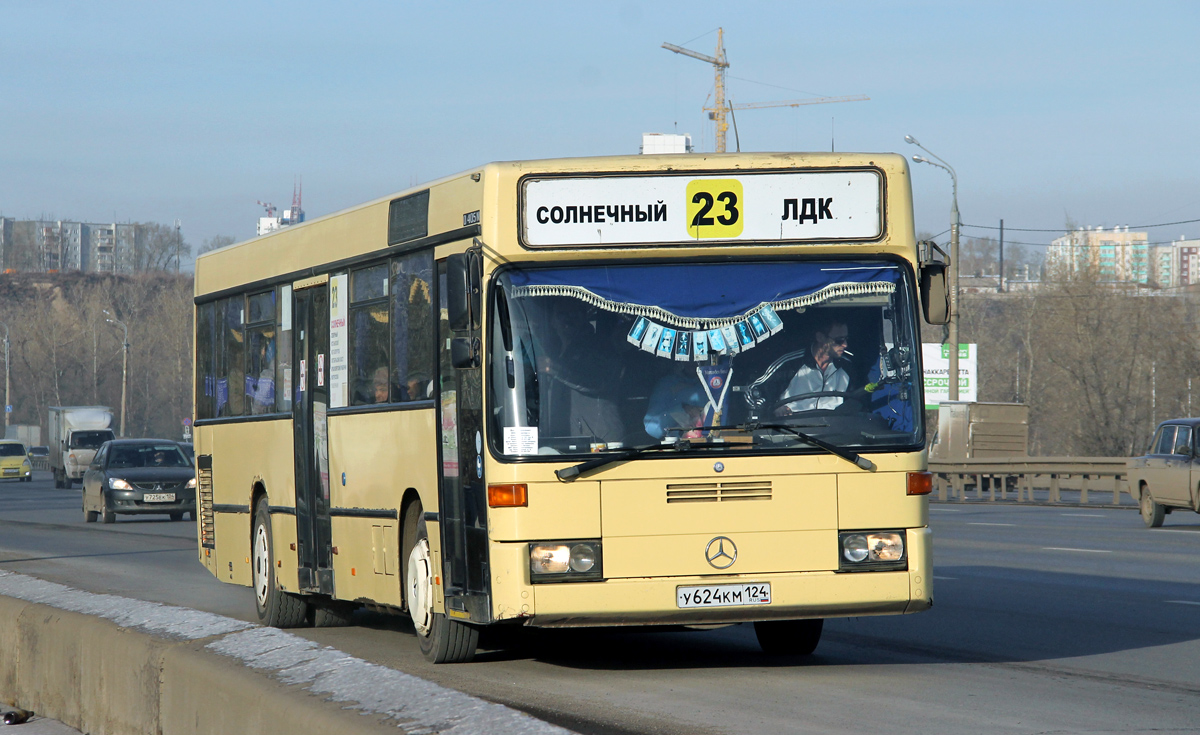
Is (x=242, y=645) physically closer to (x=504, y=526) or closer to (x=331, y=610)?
(x=504, y=526)

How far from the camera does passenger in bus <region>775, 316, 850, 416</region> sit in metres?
8.30

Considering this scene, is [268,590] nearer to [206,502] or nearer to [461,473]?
[206,502]

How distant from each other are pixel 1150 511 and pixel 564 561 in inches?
750

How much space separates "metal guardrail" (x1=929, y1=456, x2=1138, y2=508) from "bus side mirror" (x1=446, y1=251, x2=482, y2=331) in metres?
25.8

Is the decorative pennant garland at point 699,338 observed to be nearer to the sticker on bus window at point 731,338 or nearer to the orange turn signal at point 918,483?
the sticker on bus window at point 731,338

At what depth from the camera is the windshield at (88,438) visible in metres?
58.7

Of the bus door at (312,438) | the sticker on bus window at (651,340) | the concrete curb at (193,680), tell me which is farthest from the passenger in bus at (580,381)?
the bus door at (312,438)

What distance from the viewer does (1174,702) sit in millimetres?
7777

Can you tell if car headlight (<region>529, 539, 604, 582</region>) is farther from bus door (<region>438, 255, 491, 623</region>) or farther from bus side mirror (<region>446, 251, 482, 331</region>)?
bus side mirror (<region>446, 251, 482, 331</region>)

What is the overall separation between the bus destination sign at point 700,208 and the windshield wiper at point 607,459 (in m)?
1.14

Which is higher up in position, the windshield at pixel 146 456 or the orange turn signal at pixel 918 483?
the orange turn signal at pixel 918 483

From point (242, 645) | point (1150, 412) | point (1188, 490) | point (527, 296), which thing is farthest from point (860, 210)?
point (1150, 412)

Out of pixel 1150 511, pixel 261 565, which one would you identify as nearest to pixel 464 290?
pixel 261 565

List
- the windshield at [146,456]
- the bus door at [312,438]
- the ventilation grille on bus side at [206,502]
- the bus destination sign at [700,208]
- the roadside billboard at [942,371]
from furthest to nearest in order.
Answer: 1. the roadside billboard at [942,371]
2. the windshield at [146,456]
3. the ventilation grille on bus side at [206,502]
4. the bus door at [312,438]
5. the bus destination sign at [700,208]
